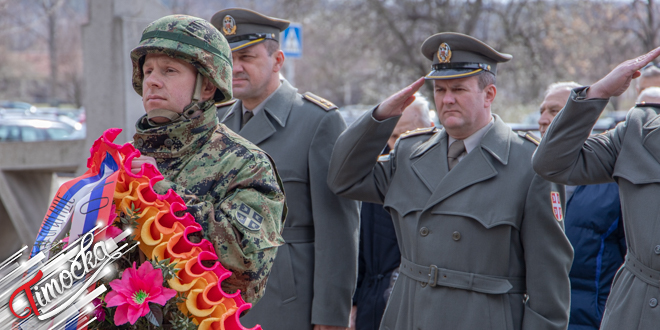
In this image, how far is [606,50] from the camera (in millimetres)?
22219

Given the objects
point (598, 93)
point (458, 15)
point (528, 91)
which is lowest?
point (528, 91)

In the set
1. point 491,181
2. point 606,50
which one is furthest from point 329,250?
point 606,50

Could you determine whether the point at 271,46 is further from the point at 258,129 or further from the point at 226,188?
the point at 226,188

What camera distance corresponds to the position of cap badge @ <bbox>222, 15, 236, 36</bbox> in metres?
3.37

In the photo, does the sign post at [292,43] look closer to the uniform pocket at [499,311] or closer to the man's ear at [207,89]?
the uniform pocket at [499,311]

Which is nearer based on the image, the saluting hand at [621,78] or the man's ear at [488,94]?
the saluting hand at [621,78]

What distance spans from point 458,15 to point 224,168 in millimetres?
14565

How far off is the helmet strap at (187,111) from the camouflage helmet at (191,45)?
0.04 meters

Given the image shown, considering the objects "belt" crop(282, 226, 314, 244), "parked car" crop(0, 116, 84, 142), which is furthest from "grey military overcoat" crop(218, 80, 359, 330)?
"parked car" crop(0, 116, 84, 142)

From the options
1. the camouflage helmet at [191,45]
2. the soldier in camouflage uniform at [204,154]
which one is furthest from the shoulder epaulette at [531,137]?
the camouflage helmet at [191,45]

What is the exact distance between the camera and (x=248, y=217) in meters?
2.00

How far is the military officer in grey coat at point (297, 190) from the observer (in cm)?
315

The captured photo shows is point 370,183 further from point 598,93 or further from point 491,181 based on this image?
point 598,93

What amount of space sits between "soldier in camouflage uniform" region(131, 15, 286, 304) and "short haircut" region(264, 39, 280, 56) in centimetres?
121
